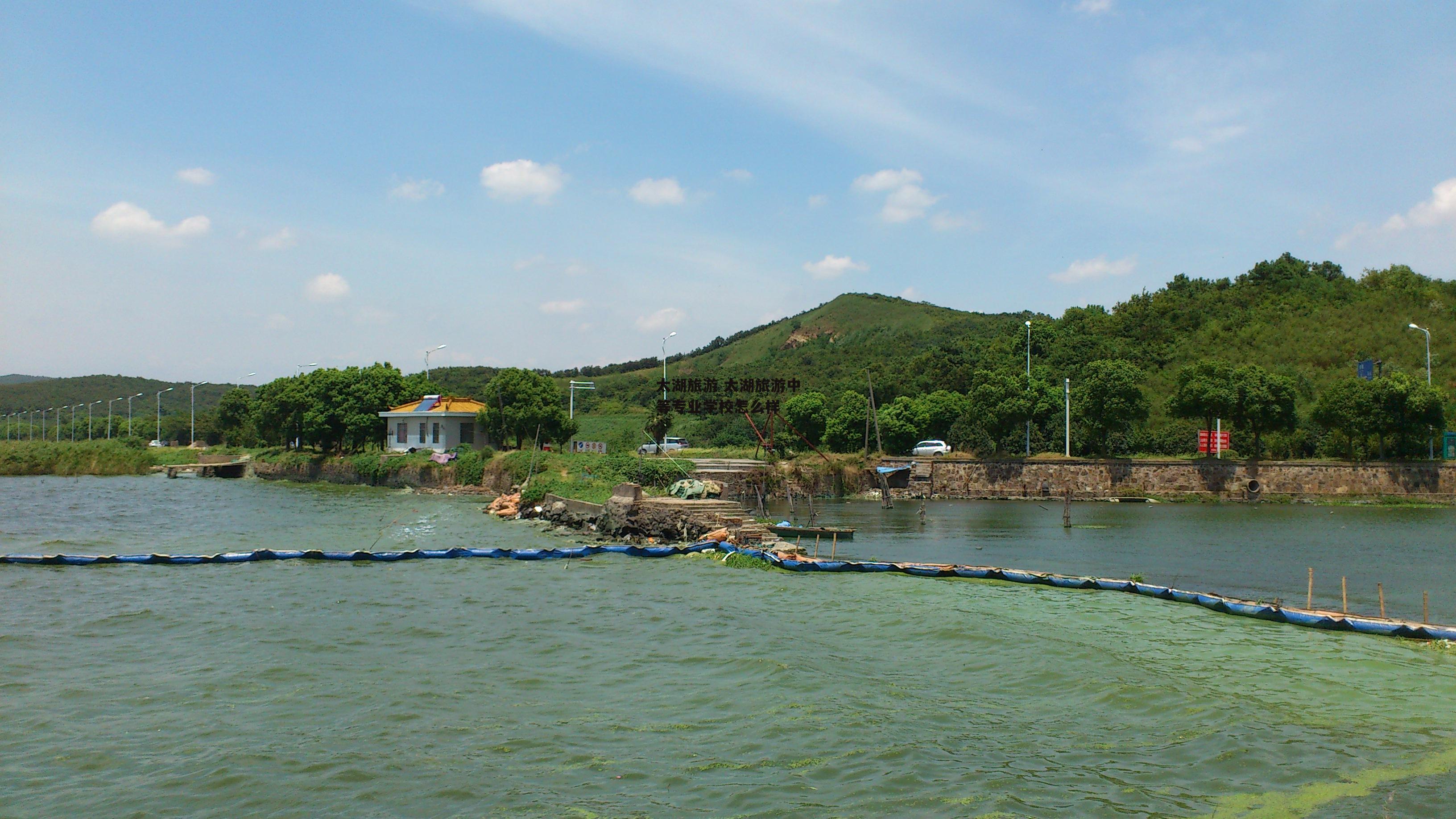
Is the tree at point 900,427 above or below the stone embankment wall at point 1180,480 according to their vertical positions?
above

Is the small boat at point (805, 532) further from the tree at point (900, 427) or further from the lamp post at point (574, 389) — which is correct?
the tree at point (900, 427)

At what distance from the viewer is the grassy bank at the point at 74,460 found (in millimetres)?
63094

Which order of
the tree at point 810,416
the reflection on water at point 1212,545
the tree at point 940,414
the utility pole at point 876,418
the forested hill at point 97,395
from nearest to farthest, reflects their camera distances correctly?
the reflection on water at point 1212,545
the utility pole at point 876,418
the tree at point 810,416
the tree at point 940,414
the forested hill at point 97,395

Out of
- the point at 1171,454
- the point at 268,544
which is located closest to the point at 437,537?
the point at 268,544

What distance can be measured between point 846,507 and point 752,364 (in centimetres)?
5656

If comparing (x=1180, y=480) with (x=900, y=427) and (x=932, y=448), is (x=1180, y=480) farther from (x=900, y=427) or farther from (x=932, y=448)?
(x=900, y=427)

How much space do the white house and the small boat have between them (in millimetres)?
29569

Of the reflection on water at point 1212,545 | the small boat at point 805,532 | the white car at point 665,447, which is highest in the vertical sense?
the white car at point 665,447

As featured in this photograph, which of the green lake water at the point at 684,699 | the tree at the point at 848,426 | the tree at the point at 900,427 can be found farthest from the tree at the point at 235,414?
the green lake water at the point at 684,699

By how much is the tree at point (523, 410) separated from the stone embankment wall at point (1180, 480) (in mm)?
18828

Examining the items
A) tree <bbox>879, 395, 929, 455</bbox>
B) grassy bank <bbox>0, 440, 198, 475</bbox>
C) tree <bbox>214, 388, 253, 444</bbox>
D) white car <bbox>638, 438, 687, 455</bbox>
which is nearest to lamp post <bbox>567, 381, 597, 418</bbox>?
white car <bbox>638, 438, 687, 455</bbox>

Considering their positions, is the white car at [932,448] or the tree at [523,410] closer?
the tree at [523,410]

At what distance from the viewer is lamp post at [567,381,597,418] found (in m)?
55.4

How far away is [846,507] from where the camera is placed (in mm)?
43375
